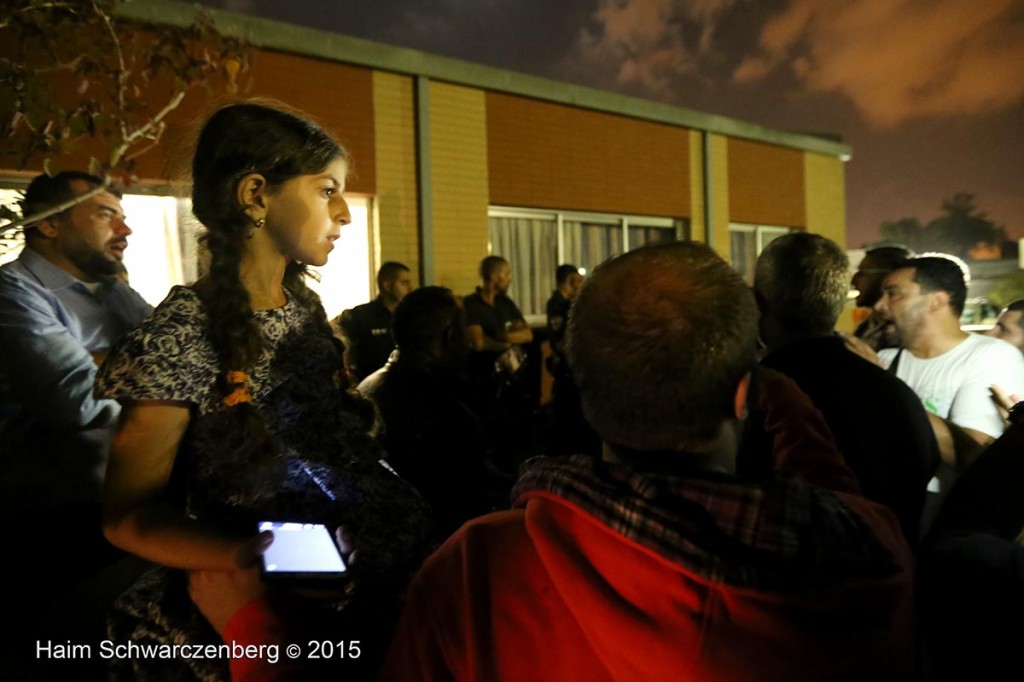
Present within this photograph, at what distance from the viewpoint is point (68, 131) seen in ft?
7.48

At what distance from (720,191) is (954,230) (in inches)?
1727

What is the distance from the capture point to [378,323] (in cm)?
659

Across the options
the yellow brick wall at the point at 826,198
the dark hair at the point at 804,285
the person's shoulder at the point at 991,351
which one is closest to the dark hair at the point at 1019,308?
the person's shoulder at the point at 991,351

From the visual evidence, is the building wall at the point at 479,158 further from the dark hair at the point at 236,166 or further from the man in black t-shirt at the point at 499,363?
the dark hair at the point at 236,166

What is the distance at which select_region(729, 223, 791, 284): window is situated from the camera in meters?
13.5

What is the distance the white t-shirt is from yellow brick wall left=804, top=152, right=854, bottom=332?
12.0m

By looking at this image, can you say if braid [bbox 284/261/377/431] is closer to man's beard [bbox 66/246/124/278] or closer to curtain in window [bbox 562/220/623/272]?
man's beard [bbox 66/246/124/278]

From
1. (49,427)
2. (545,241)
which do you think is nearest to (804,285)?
(49,427)

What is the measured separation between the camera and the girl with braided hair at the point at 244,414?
1371 millimetres

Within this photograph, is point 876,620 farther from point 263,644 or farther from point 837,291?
point 837,291

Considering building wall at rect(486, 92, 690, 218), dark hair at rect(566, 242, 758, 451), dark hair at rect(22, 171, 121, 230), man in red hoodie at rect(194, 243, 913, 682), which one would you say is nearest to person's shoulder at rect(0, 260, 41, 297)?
dark hair at rect(22, 171, 121, 230)

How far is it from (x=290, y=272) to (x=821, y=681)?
1.60 m

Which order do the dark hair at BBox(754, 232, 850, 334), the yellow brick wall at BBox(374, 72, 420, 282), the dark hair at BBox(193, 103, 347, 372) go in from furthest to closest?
the yellow brick wall at BBox(374, 72, 420, 282), the dark hair at BBox(754, 232, 850, 334), the dark hair at BBox(193, 103, 347, 372)

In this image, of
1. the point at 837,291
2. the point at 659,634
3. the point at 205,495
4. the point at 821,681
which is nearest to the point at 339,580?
the point at 205,495
